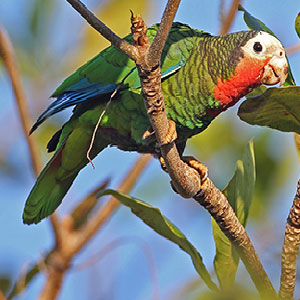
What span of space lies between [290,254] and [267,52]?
82cm

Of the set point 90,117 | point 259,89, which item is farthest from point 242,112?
point 90,117

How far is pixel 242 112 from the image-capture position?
138 centimetres

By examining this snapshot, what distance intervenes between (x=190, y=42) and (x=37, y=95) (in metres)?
0.85

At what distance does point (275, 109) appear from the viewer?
1.37 m

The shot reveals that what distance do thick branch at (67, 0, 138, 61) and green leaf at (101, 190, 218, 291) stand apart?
0.57 metres

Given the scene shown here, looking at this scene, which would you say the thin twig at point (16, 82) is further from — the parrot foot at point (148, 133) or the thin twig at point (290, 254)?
the thin twig at point (290, 254)

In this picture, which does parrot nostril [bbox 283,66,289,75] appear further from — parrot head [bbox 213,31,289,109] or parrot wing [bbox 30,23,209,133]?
Answer: parrot wing [bbox 30,23,209,133]

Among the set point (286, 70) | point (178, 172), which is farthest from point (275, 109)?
point (286, 70)

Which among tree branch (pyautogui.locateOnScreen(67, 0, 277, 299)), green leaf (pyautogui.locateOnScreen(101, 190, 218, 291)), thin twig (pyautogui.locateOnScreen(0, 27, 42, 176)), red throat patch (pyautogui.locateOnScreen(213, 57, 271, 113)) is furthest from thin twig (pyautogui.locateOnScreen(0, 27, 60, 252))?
red throat patch (pyautogui.locateOnScreen(213, 57, 271, 113))

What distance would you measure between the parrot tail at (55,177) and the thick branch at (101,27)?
1077 mm

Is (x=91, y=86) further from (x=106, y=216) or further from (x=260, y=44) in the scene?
(x=260, y=44)

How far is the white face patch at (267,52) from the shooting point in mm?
1814

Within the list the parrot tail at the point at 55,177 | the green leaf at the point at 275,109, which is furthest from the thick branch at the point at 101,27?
the parrot tail at the point at 55,177

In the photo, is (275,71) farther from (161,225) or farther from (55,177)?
(55,177)
